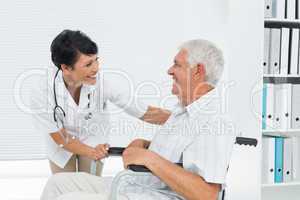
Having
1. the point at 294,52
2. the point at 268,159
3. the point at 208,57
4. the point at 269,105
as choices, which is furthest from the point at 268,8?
the point at 208,57

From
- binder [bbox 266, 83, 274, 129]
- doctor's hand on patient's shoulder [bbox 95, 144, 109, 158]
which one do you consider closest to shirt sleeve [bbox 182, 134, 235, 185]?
doctor's hand on patient's shoulder [bbox 95, 144, 109, 158]

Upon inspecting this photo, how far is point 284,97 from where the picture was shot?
9.64 feet

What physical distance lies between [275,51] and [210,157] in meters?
1.40

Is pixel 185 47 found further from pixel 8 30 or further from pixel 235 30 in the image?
pixel 8 30

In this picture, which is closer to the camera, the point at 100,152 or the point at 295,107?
the point at 100,152

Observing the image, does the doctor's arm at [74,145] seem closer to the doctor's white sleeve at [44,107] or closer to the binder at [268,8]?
the doctor's white sleeve at [44,107]

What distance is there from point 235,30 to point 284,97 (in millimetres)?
527

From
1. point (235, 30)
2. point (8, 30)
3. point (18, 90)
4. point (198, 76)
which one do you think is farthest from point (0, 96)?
point (198, 76)

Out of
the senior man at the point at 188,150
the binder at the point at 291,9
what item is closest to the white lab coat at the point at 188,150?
the senior man at the point at 188,150

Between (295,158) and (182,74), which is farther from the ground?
(182,74)

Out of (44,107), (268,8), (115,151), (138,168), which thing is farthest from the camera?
(268,8)

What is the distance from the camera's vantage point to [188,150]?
1.79 m

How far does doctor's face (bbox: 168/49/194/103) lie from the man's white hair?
0.03 metres

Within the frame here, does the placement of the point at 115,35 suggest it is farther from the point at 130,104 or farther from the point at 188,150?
the point at 188,150
